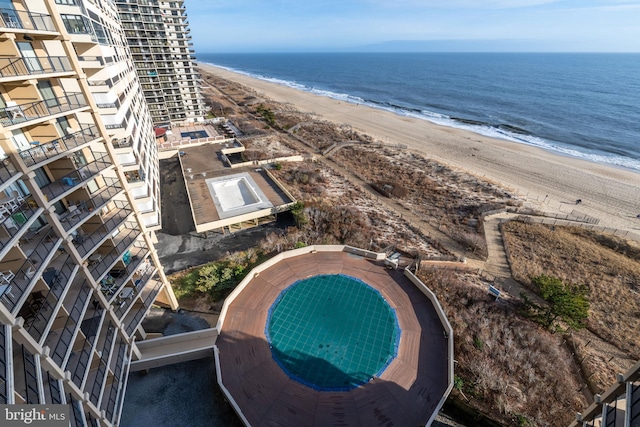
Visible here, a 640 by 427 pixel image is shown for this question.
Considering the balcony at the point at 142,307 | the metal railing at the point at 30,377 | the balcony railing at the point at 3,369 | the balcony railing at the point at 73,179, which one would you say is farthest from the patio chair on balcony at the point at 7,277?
the balcony at the point at 142,307

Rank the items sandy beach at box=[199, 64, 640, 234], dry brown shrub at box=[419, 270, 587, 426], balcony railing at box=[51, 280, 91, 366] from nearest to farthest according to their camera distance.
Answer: balcony railing at box=[51, 280, 91, 366] → dry brown shrub at box=[419, 270, 587, 426] → sandy beach at box=[199, 64, 640, 234]

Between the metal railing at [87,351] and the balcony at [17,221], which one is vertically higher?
the balcony at [17,221]

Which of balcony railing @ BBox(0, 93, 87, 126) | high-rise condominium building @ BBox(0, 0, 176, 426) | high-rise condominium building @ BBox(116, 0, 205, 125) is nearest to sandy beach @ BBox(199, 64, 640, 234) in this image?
high-rise condominium building @ BBox(116, 0, 205, 125)

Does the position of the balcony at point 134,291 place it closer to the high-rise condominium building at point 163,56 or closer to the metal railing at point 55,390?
the metal railing at point 55,390

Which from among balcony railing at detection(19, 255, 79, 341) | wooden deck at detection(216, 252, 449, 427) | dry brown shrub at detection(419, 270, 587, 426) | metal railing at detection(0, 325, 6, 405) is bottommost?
dry brown shrub at detection(419, 270, 587, 426)

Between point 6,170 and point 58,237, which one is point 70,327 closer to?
point 58,237

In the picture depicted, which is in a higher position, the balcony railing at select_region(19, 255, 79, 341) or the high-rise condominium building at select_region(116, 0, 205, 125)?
the high-rise condominium building at select_region(116, 0, 205, 125)

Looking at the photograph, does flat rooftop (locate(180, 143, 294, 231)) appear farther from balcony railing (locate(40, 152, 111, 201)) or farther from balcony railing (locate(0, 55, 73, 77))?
balcony railing (locate(0, 55, 73, 77))

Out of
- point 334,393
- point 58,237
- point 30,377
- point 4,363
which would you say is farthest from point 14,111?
point 334,393
